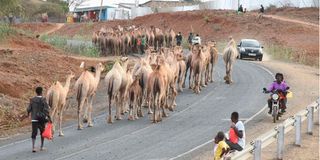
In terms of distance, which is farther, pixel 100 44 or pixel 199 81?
pixel 100 44

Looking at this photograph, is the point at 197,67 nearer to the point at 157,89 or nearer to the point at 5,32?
the point at 157,89

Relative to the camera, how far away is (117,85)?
25.0m

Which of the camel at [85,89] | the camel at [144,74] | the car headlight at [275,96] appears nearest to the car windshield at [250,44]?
the camel at [144,74]

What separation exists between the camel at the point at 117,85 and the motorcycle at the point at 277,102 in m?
5.11

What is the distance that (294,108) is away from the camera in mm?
27188

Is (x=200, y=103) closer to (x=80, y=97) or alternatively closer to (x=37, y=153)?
(x=80, y=97)

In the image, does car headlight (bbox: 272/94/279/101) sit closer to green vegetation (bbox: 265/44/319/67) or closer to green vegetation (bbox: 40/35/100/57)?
green vegetation (bbox: 265/44/319/67)

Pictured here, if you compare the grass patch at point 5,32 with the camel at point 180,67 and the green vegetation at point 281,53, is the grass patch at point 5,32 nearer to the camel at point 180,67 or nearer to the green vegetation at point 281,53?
the green vegetation at point 281,53

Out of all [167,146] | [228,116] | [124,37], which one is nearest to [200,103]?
[228,116]

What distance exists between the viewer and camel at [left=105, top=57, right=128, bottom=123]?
24.9 metres

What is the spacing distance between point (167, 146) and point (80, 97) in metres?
4.58

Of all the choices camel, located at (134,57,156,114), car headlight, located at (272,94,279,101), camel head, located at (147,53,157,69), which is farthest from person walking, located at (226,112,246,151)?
camel head, located at (147,53,157,69)

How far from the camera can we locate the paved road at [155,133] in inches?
762

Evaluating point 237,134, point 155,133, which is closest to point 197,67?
point 155,133
